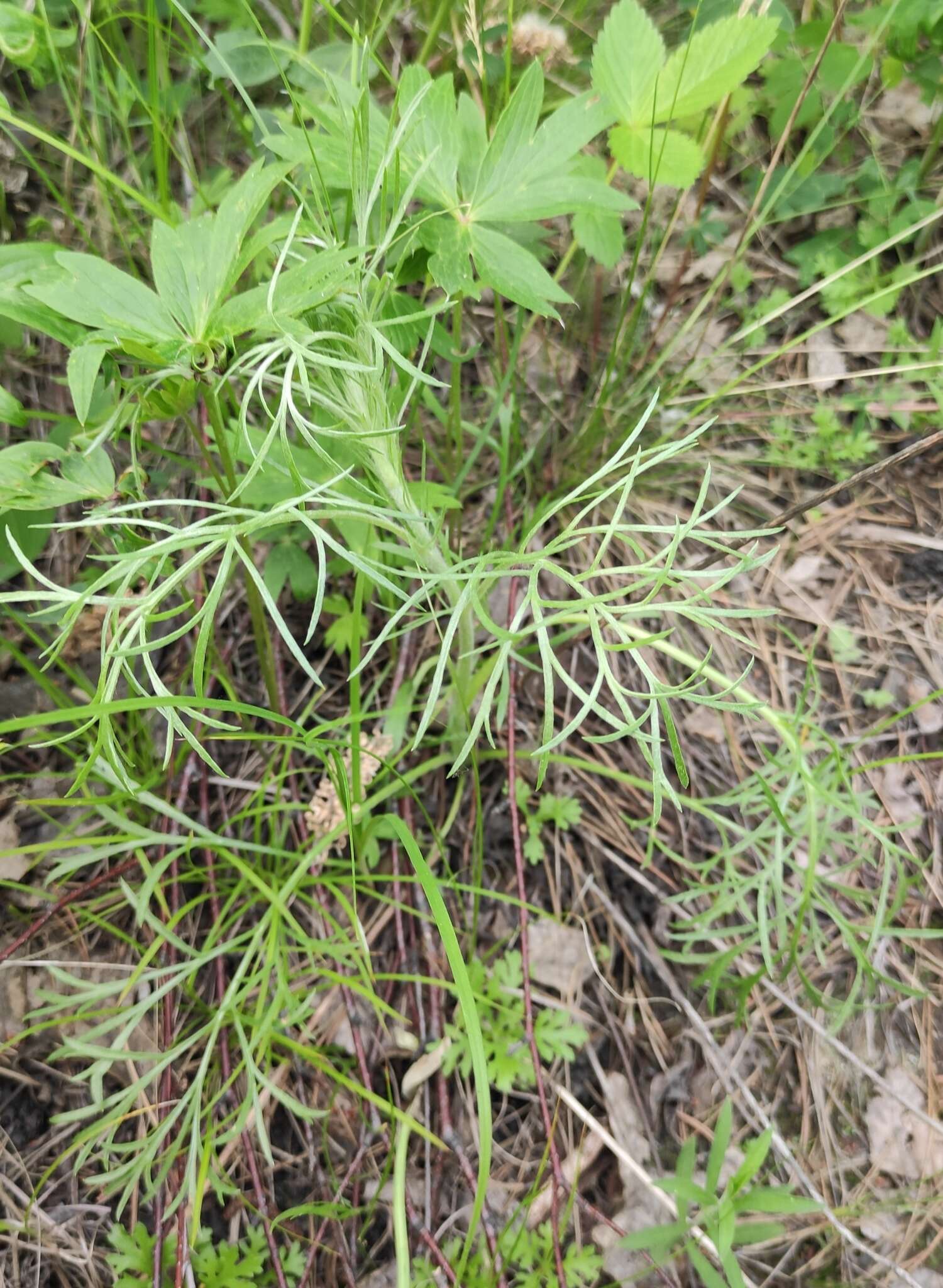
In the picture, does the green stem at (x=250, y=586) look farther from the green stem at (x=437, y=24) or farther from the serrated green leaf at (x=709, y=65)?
the serrated green leaf at (x=709, y=65)

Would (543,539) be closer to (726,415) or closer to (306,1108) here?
(726,415)

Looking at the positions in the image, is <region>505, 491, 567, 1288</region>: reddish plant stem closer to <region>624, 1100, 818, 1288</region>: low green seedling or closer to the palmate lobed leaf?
<region>624, 1100, 818, 1288</region>: low green seedling

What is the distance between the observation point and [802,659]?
183 cm

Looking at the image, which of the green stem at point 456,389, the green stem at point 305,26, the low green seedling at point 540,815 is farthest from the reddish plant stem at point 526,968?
the green stem at point 305,26

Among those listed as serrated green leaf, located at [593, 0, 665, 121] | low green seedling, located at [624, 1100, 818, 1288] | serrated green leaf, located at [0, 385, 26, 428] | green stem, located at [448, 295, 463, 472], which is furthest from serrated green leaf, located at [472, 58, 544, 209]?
low green seedling, located at [624, 1100, 818, 1288]

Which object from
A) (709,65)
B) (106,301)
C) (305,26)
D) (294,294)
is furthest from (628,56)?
(106,301)

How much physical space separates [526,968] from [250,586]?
808 mm

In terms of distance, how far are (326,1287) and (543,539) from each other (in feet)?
4.76

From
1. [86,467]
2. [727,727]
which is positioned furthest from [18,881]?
[727,727]

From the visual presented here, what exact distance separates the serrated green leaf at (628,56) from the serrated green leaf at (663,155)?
35 mm

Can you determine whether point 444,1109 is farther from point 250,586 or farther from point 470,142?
point 470,142

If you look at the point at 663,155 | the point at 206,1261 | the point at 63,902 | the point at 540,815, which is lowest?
the point at 206,1261

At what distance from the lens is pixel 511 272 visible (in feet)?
3.71

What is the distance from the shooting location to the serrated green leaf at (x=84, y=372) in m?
0.96
